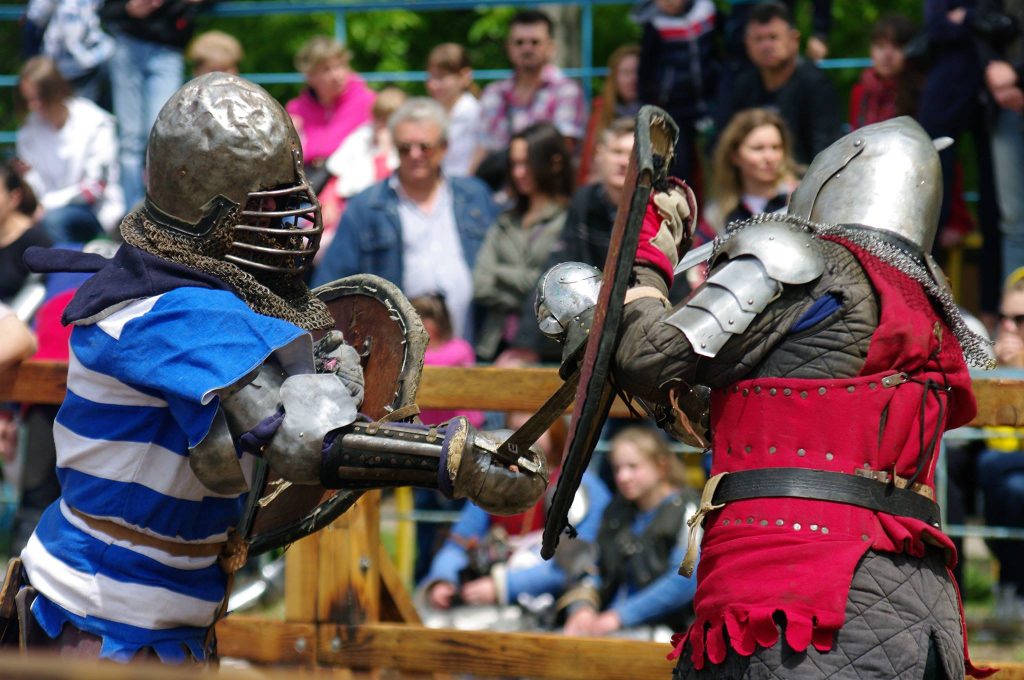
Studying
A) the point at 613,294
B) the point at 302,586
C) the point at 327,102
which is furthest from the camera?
the point at 327,102

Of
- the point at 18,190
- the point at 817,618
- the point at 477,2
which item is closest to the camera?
the point at 817,618

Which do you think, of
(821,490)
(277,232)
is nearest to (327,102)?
(277,232)

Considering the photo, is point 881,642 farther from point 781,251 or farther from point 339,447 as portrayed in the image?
point 339,447

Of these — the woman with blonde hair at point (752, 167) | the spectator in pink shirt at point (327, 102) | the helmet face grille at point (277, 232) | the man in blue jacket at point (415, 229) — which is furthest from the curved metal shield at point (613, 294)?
the spectator in pink shirt at point (327, 102)

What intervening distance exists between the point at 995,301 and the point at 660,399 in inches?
159

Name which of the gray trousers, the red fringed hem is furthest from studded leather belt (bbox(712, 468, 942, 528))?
the red fringed hem

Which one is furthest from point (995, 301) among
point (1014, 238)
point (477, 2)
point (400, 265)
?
point (477, 2)

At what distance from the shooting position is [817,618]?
3.00m

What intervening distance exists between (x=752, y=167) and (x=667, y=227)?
270 centimetres

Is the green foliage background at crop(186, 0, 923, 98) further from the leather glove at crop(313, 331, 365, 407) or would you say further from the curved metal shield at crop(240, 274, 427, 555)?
the leather glove at crop(313, 331, 365, 407)

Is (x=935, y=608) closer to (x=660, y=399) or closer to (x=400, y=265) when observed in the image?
(x=660, y=399)

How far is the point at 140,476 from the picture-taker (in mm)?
3287

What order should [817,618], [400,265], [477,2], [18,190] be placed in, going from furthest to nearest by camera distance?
1. [477,2]
2. [18,190]
3. [400,265]
4. [817,618]

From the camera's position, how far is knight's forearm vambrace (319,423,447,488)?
311cm
